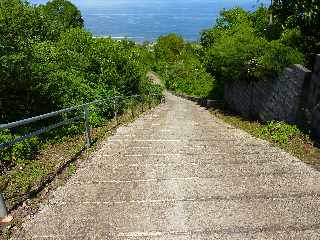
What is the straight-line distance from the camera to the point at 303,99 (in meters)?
10.6

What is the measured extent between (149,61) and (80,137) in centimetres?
Answer: 7327

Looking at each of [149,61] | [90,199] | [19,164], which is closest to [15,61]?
[19,164]

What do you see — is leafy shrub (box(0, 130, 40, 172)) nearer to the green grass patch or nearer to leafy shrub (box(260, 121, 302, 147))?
the green grass patch

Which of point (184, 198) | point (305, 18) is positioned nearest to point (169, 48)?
point (305, 18)

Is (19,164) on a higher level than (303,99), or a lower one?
lower

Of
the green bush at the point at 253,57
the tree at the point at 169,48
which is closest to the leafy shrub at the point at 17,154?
the green bush at the point at 253,57

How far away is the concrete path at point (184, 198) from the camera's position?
4.89m

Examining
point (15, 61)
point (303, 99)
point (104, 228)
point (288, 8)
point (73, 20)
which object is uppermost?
point (73, 20)

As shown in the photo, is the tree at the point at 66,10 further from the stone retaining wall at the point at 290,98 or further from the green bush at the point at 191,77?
the stone retaining wall at the point at 290,98

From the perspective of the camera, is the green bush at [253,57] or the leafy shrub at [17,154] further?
the green bush at [253,57]

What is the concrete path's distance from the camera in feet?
16.0

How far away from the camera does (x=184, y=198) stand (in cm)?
573

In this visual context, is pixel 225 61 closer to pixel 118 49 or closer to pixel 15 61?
pixel 15 61

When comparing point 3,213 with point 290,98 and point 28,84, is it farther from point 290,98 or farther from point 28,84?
point 290,98
